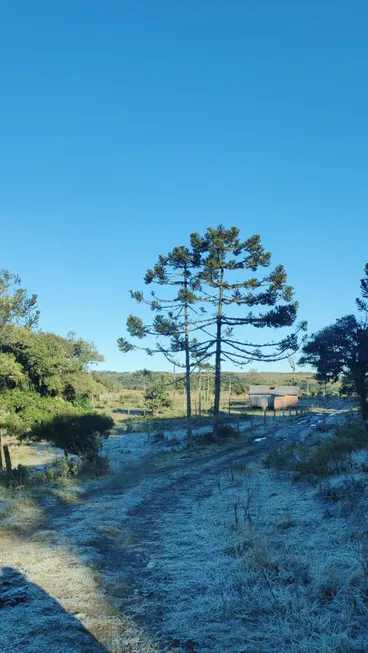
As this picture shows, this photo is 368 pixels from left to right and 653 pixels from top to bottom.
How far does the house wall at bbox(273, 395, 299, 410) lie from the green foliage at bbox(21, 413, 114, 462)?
2078 inches

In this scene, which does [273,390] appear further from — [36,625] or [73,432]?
[36,625]

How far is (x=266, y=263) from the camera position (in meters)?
27.1

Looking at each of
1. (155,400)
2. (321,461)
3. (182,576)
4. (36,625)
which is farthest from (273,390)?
(36,625)

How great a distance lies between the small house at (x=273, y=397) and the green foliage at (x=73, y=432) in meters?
53.3

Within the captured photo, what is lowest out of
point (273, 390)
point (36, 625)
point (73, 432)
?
point (273, 390)

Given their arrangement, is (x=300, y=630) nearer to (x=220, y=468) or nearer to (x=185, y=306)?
(x=220, y=468)

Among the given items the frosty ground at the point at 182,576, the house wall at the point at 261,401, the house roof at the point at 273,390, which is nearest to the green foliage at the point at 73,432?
the frosty ground at the point at 182,576

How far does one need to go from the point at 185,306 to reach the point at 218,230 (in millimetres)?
5164

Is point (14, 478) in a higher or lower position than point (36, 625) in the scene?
lower

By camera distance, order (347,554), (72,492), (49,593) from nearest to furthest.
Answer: (49,593), (347,554), (72,492)

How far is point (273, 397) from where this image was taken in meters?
68.3

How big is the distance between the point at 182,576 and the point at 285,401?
65124 mm

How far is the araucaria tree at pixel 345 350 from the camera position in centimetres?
2973

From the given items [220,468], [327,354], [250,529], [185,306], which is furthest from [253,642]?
[327,354]
